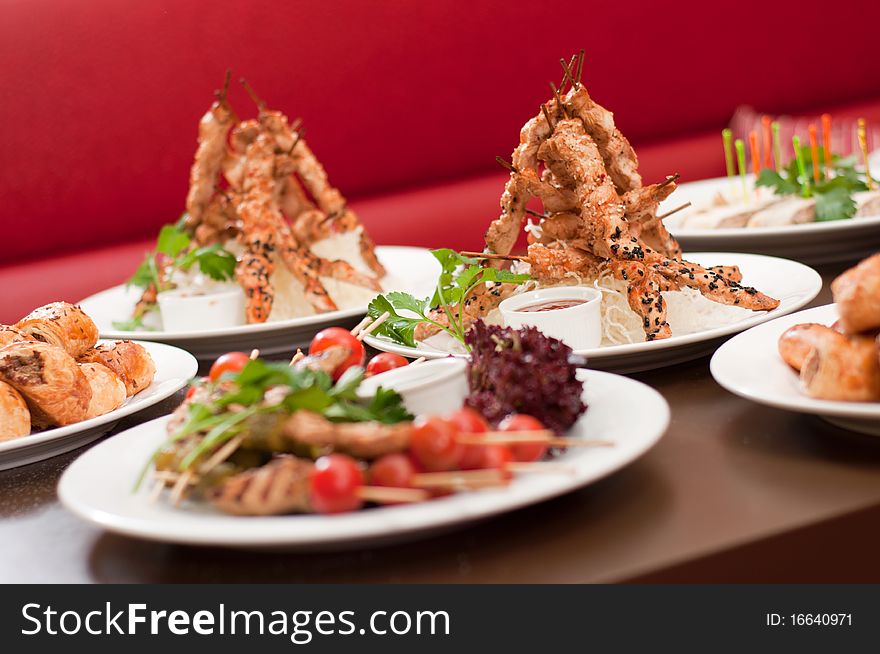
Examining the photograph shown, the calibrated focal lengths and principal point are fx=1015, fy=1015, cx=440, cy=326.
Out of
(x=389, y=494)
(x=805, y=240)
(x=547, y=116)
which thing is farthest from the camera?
(x=805, y=240)

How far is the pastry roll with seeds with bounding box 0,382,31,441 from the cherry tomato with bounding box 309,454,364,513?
2.48ft

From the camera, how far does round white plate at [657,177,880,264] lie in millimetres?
2445

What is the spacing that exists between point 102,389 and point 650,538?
3.47ft

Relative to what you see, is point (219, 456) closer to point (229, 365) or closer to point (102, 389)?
point (229, 365)

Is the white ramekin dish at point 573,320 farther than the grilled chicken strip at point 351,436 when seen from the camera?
Yes

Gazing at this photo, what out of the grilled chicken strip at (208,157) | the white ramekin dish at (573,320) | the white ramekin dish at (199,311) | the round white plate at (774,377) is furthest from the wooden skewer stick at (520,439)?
the grilled chicken strip at (208,157)

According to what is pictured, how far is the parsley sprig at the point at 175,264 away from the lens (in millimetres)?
2654

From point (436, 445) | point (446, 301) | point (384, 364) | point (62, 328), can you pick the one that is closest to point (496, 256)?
point (446, 301)

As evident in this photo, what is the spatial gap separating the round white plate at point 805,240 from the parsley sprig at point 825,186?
0.27ft

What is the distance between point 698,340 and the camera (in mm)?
1683

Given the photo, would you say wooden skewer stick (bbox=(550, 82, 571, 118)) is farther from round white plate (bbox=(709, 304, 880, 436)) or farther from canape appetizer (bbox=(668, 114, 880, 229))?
canape appetizer (bbox=(668, 114, 880, 229))

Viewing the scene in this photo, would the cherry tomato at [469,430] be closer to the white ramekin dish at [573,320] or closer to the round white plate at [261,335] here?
the white ramekin dish at [573,320]

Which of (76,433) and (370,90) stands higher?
(370,90)

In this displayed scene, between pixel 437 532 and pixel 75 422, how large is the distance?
838mm
